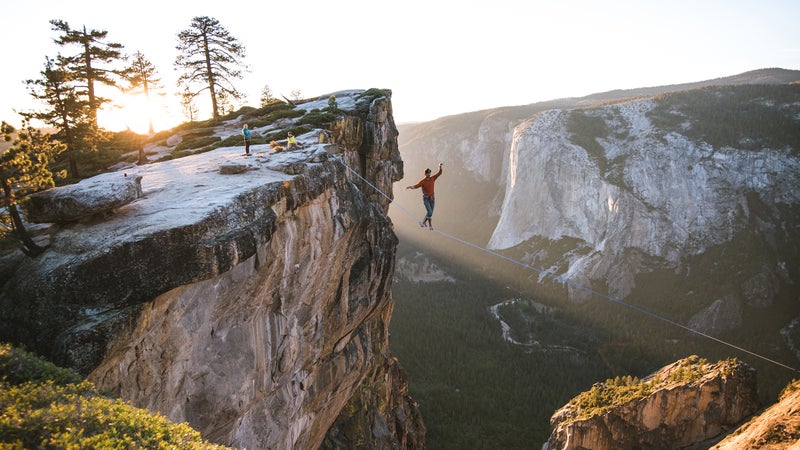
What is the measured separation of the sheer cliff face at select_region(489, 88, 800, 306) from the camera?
6662cm

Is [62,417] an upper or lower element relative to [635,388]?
upper

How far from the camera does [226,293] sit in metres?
12.3

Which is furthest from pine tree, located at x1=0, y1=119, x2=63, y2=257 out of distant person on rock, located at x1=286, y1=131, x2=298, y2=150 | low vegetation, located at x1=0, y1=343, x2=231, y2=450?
distant person on rock, located at x1=286, y1=131, x2=298, y2=150

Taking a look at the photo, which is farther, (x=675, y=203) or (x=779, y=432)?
A: (x=675, y=203)

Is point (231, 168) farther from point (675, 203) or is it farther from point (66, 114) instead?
point (675, 203)

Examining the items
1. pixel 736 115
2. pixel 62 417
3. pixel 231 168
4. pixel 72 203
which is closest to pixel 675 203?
pixel 736 115

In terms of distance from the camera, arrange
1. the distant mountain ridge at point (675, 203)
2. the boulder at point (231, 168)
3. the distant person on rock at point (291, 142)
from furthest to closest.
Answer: the distant mountain ridge at point (675, 203)
the distant person on rock at point (291, 142)
the boulder at point (231, 168)

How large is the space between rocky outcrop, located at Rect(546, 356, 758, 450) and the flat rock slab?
2608 cm

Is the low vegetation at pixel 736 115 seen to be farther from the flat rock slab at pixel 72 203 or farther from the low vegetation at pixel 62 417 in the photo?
the low vegetation at pixel 62 417

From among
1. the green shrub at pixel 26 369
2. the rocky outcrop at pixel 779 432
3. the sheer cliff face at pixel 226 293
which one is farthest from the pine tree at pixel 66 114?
the rocky outcrop at pixel 779 432

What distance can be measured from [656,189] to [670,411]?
60.9 m

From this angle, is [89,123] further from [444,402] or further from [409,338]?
[409,338]

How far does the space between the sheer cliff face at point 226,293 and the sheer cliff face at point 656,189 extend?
63.5m

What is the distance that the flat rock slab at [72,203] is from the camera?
34.6 feet
